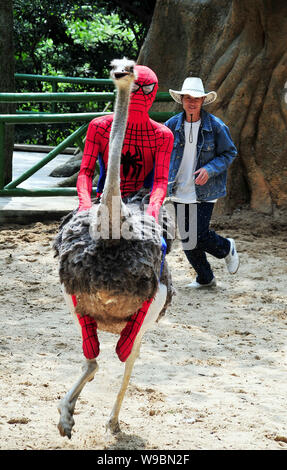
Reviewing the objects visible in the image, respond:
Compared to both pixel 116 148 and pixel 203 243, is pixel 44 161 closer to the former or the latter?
pixel 203 243

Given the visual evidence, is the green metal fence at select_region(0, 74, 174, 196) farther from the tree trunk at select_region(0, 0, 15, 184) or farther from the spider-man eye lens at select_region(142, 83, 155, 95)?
the spider-man eye lens at select_region(142, 83, 155, 95)

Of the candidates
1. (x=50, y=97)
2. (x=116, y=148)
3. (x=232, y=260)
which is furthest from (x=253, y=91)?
(x=116, y=148)

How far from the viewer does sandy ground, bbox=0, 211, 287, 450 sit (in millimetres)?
3631

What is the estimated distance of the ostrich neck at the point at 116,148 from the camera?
3.09 m

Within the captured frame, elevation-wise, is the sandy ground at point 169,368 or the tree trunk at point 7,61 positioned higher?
the tree trunk at point 7,61

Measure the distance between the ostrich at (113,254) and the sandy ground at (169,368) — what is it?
51cm

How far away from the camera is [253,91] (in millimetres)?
8703

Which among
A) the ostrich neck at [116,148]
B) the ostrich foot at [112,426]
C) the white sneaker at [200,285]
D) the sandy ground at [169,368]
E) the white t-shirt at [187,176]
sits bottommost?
the white sneaker at [200,285]

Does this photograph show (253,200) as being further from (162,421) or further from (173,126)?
(162,421)

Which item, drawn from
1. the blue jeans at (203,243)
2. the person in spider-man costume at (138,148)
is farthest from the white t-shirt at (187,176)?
the person in spider-man costume at (138,148)

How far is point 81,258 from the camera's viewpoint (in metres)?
3.21

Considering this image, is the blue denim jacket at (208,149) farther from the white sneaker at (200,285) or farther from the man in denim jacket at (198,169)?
the white sneaker at (200,285)

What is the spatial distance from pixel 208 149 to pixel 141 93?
230cm

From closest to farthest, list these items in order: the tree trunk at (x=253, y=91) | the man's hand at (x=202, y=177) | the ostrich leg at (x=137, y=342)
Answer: the ostrich leg at (x=137, y=342) < the man's hand at (x=202, y=177) < the tree trunk at (x=253, y=91)
